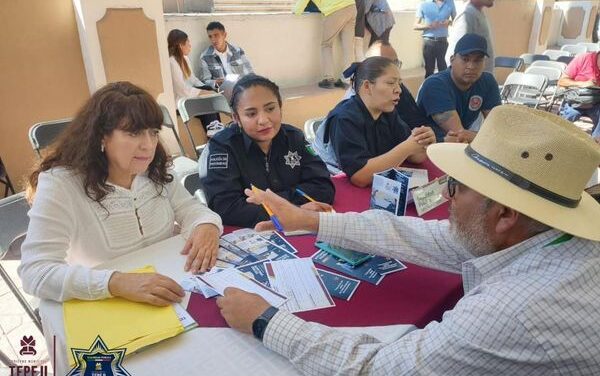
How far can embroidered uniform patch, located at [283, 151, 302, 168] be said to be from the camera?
1.92 m

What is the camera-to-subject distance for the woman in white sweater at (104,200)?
1222 mm

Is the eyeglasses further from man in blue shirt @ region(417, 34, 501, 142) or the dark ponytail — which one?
man in blue shirt @ region(417, 34, 501, 142)

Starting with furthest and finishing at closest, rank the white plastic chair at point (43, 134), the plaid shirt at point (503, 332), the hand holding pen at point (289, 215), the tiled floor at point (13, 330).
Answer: the white plastic chair at point (43, 134) → the tiled floor at point (13, 330) → the hand holding pen at point (289, 215) → the plaid shirt at point (503, 332)

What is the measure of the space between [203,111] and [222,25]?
5.40 ft

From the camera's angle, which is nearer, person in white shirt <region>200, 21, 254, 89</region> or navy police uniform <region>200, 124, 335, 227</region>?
navy police uniform <region>200, 124, 335, 227</region>

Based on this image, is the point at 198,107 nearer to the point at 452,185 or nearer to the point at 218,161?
the point at 218,161

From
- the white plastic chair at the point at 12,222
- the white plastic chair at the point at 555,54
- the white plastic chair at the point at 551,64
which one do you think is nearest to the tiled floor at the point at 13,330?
the white plastic chair at the point at 12,222

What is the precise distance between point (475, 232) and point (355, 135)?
1.20 metres

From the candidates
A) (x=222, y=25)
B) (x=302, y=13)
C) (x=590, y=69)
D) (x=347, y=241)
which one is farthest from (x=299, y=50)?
(x=347, y=241)

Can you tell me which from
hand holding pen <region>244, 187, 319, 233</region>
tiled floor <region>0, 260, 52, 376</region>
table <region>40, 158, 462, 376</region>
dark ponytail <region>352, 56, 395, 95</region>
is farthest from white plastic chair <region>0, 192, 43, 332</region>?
dark ponytail <region>352, 56, 395, 95</region>

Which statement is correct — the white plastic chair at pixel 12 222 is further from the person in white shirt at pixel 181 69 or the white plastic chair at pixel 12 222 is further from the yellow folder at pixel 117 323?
the person in white shirt at pixel 181 69

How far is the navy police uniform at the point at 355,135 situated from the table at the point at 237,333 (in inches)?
28.3

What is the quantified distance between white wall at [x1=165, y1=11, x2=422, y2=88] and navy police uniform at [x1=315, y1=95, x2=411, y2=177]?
9.71 ft

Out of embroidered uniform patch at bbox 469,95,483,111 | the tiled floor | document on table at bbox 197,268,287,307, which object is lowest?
the tiled floor
